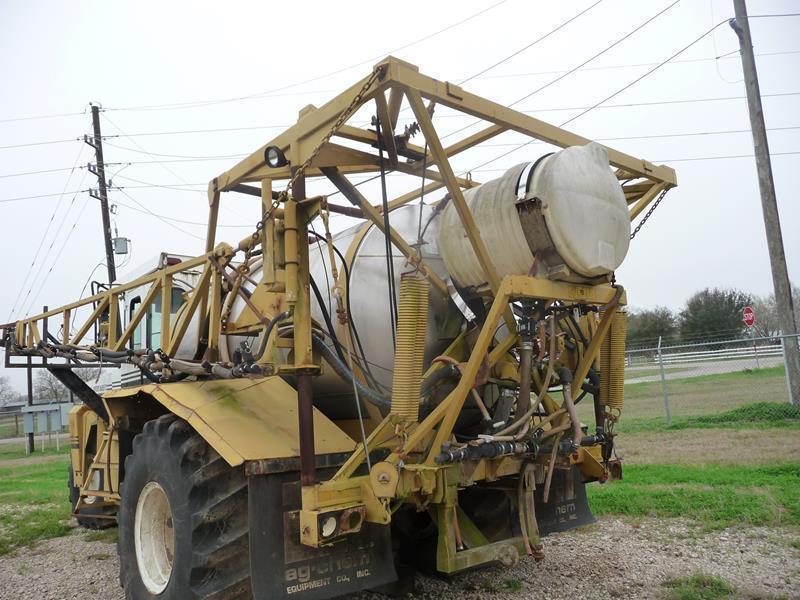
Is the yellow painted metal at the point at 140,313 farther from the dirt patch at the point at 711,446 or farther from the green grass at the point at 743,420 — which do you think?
the green grass at the point at 743,420

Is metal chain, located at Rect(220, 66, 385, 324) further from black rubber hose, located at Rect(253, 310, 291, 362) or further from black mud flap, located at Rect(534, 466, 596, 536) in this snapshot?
black mud flap, located at Rect(534, 466, 596, 536)

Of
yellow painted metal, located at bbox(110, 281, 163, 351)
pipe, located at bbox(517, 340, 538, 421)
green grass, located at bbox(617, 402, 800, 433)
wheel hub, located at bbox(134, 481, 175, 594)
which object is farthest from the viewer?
green grass, located at bbox(617, 402, 800, 433)

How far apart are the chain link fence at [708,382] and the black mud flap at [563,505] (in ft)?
25.4

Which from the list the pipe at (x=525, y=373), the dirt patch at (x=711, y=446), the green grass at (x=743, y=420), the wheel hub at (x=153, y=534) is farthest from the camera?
the green grass at (x=743, y=420)

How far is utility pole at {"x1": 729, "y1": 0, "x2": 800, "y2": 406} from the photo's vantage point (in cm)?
1183

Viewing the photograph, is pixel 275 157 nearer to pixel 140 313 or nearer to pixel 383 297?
pixel 383 297

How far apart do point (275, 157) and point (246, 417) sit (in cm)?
162

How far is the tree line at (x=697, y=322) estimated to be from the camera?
4188 cm

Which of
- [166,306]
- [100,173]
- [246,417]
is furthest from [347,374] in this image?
[100,173]

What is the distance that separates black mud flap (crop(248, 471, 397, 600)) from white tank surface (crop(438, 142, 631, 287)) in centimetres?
159

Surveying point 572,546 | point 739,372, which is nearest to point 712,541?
point 572,546

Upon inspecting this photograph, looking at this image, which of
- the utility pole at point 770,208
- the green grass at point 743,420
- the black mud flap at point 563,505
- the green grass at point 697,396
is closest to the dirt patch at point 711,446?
the green grass at point 743,420

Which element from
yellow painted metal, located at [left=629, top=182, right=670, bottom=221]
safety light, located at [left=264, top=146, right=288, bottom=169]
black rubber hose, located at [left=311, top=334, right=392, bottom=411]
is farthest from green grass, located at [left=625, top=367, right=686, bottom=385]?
safety light, located at [left=264, top=146, right=288, bottom=169]

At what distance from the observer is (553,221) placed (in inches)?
137
